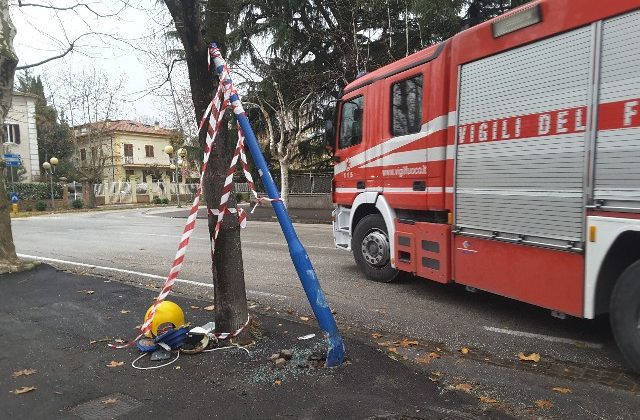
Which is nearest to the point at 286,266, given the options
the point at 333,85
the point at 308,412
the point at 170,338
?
the point at 170,338

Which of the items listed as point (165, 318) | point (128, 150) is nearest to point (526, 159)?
point (165, 318)

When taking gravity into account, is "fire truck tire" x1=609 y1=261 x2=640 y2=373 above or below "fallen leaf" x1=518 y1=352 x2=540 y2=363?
above

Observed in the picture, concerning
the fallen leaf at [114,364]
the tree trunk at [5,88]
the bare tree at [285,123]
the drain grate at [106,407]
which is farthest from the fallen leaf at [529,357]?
the bare tree at [285,123]

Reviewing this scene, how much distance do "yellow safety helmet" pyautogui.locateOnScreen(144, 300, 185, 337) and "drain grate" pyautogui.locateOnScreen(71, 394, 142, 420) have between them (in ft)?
3.75

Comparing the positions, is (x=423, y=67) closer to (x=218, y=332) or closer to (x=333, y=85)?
(x=218, y=332)

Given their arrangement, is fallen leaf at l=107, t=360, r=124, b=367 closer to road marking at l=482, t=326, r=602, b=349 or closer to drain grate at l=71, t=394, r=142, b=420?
drain grate at l=71, t=394, r=142, b=420

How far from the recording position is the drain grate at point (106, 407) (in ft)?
11.1

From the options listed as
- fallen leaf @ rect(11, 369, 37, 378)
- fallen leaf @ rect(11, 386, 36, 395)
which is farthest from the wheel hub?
fallen leaf @ rect(11, 386, 36, 395)

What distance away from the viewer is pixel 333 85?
19422mm

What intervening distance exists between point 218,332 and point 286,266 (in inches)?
184

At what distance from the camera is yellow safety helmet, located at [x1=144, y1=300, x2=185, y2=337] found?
15.8 feet

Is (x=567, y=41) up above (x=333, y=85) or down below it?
below

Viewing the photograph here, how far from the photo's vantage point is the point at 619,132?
3867mm

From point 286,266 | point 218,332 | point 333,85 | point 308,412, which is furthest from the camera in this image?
point 333,85
